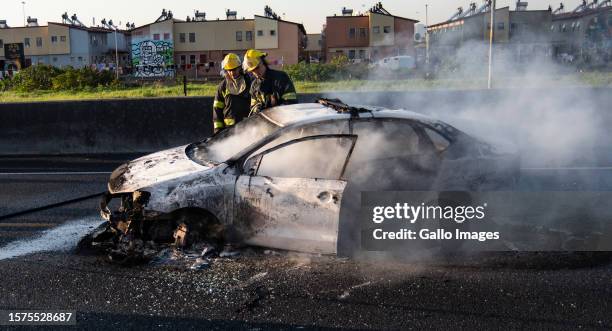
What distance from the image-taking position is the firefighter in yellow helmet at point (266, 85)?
7105mm

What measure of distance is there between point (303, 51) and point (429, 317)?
213 ft

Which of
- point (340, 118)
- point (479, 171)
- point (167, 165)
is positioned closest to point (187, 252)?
point (167, 165)

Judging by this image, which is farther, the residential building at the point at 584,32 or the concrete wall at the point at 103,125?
the residential building at the point at 584,32

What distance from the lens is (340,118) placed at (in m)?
5.55

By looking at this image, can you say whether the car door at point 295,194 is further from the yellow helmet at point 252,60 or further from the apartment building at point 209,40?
the apartment building at point 209,40

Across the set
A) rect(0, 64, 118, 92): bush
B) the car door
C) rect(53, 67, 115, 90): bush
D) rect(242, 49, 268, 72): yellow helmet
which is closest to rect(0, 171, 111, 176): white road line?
rect(242, 49, 268, 72): yellow helmet

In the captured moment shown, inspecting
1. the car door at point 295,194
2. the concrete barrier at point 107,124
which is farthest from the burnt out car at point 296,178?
the concrete barrier at point 107,124

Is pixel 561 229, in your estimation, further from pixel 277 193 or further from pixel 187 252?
pixel 187 252

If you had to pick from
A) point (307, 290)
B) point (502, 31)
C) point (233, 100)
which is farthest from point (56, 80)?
point (307, 290)

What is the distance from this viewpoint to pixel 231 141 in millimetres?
6094

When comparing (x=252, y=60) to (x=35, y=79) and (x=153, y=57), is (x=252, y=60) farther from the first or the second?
(x=153, y=57)

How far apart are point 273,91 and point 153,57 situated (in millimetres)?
55118

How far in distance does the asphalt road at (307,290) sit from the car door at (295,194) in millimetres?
249

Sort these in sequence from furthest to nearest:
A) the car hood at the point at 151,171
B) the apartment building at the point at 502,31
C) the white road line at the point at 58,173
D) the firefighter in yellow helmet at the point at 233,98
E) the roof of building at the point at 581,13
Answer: the apartment building at the point at 502,31
the roof of building at the point at 581,13
the white road line at the point at 58,173
the firefighter in yellow helmet at the point at 233,98
the car hood at the point at 151,171
